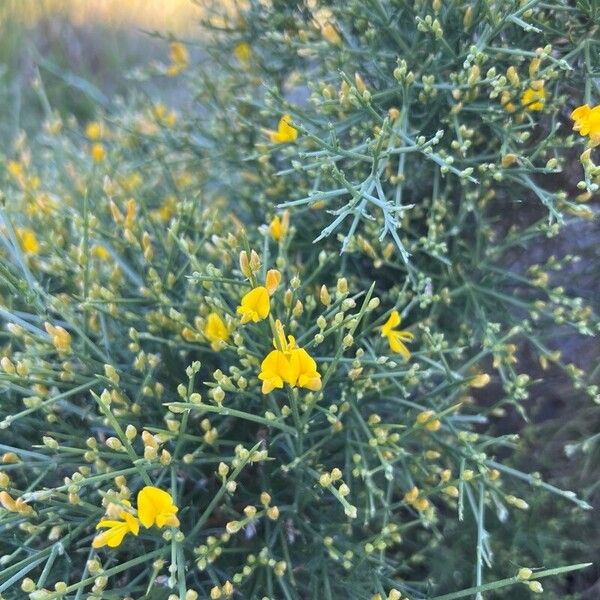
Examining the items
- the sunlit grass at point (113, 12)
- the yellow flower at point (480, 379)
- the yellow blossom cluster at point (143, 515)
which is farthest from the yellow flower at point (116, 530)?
the sunlit grass at point (113, 12)

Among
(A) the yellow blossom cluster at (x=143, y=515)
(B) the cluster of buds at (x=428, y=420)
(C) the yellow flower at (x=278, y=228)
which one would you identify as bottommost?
(B) the cluster of buds at (x=428, y=420)

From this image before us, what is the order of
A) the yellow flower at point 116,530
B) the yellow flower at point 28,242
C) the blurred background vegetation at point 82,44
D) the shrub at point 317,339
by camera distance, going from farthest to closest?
1. the blurred background vegetation at point 82,44
2. the yellow flower at point 28,242
3. the shrub at point 317,339
4. the yellow flower at point 116,530

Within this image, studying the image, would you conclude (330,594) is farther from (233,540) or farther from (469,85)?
(469,85)

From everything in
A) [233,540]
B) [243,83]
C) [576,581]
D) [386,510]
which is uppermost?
[243,83]

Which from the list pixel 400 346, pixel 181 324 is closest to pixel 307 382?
pixel 400 346

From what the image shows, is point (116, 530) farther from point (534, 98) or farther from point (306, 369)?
point (534, 98)

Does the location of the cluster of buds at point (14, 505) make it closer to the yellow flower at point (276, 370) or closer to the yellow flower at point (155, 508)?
the yellow flower at point (155, 508)

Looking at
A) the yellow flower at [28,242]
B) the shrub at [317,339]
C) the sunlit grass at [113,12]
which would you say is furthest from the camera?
the sunlit grass at [113,12]
